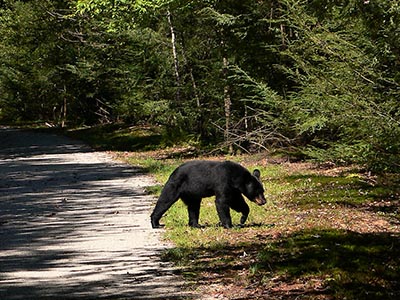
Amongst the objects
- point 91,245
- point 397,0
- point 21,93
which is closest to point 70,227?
point 91,245

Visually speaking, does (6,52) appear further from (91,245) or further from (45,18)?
(91,245)

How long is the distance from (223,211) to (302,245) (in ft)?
5.28

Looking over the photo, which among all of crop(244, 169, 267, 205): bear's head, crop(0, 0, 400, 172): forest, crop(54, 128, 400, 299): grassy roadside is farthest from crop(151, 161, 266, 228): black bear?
crop(0, 0, 400, 172): forest

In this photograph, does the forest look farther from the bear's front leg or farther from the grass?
the bear's front leg

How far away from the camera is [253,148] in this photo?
25.4 m

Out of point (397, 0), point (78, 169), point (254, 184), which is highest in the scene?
point (397, 0)

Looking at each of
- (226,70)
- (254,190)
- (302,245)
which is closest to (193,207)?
(254,190)

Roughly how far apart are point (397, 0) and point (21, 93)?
47713 mm

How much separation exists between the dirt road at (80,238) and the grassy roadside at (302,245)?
0.54 m

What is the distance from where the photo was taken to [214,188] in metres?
10.9

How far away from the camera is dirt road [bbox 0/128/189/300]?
7.75m

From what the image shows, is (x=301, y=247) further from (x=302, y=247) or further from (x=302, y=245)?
(x=302, y=245)

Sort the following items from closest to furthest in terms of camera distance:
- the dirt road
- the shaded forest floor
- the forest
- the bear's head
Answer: the shaded forest floor, the dirt road, the bear's head, the forest

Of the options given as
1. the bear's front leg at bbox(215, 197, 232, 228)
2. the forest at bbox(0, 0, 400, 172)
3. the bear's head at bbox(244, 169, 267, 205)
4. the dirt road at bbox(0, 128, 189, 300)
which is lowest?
the dirt road at bbox(0, 128, 189, 300)
